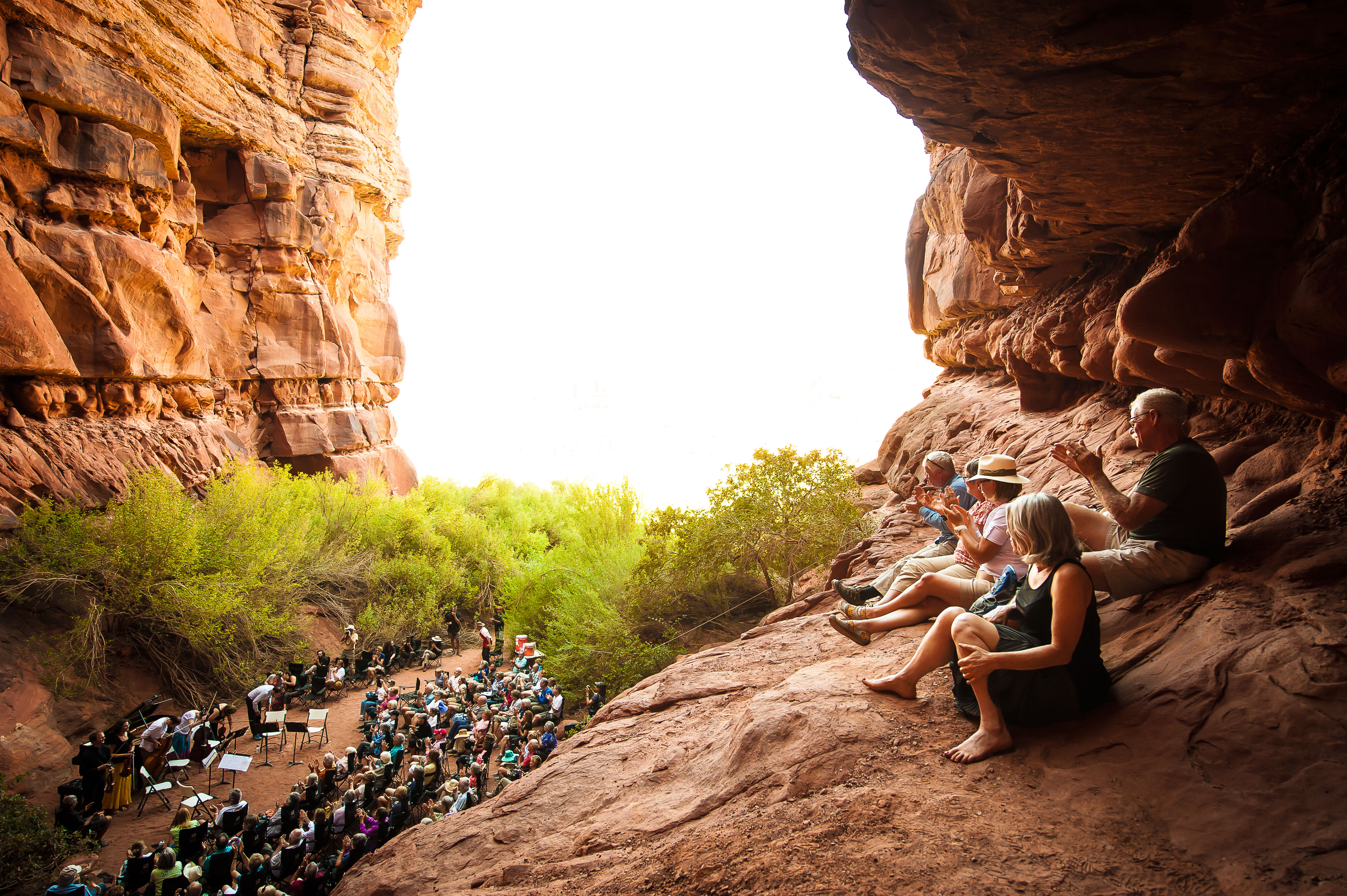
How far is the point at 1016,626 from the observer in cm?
369

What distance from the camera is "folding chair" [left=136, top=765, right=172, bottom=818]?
9961mm

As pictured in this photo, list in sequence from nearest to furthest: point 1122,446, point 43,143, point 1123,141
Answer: point 1123,141 < point 1122,446 < point 43,143

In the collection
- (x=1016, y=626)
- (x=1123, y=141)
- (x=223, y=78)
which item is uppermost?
(x=223, y=78)

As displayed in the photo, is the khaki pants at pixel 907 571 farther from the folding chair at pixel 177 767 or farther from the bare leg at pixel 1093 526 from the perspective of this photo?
the folding chair at pixel 177 767

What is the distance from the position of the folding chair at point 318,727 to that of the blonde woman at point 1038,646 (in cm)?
1168

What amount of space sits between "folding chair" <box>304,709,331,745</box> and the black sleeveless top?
39.4 feet

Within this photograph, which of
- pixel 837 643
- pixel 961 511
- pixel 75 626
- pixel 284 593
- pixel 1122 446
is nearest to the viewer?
pixel 961 511

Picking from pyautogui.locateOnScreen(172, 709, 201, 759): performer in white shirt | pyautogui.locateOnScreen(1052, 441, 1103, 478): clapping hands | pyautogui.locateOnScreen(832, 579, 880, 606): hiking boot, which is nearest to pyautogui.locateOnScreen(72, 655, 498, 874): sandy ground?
pyautogui.locateOnScreen(172, 709, 201, 759): performer in white shirt

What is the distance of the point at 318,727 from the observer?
11398 mm

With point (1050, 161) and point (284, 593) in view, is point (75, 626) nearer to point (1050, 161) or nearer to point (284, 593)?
point (284, 593)

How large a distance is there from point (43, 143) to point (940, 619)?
834 inches

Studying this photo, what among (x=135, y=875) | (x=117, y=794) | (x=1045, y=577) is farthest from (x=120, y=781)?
(x=1045, y=577)

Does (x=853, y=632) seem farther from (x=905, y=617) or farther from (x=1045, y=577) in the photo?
(x=1045, y=577)

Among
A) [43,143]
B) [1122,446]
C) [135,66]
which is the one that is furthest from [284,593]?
[1122,446]
